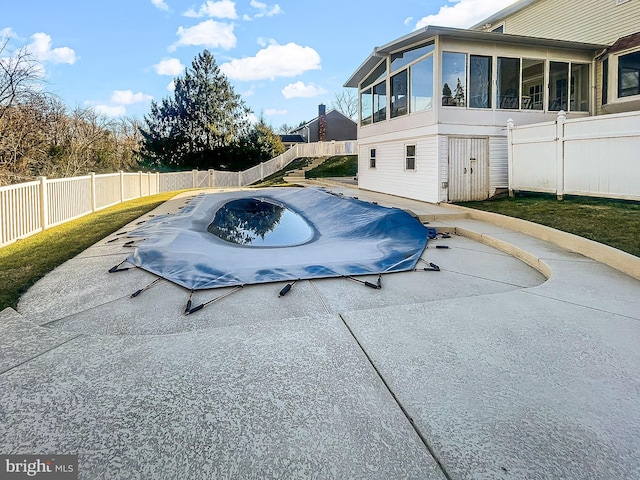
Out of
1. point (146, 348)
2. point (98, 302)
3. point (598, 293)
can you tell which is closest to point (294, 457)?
point (146, 348)

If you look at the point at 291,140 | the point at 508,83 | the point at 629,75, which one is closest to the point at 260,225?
the point at 508,83

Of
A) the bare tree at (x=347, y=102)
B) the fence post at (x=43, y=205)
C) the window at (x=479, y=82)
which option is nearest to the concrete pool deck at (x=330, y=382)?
the fence post at (x=43, y=205)

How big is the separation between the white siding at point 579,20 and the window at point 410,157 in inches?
246

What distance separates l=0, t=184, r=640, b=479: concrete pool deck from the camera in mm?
1722

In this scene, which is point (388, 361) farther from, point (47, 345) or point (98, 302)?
point (98, 302)

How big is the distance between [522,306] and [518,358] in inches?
39.7

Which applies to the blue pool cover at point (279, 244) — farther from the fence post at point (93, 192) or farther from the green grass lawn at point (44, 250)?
the fence post at point (93, 192)

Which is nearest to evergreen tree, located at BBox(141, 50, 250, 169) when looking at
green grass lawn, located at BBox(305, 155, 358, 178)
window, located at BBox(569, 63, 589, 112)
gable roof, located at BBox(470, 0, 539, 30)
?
green grass lawn, located at BBox(305, 155, 358, 178)

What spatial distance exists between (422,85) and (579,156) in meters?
4.23

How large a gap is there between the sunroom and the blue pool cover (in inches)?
103

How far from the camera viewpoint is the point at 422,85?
10.7 m

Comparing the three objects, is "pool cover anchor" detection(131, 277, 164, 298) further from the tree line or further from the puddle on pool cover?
the tree line

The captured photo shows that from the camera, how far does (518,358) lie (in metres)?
2.60

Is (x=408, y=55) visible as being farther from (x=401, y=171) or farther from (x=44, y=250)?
(x=44, y=250)
